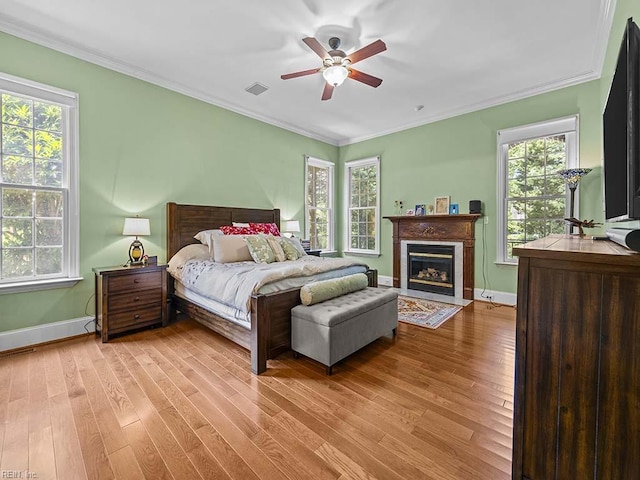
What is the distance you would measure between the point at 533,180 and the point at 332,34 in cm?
347

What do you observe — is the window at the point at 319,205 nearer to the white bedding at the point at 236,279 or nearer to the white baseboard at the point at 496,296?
the white bedding at the point at 236,279

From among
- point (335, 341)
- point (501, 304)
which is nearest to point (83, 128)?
point (335, 341)

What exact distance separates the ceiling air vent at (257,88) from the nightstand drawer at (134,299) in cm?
293

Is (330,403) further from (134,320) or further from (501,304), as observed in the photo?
(501,304)

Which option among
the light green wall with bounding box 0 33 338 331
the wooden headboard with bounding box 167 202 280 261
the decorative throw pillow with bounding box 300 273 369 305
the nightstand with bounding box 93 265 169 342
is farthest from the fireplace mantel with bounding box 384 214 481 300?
the nightstand with bounding box 93 265 169 342

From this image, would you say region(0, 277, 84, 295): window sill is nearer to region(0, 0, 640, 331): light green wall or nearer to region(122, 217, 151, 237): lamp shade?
region(0, 0, 640, 331): light green wall

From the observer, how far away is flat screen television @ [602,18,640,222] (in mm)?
1150

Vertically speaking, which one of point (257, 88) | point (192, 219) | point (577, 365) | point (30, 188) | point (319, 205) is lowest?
point (577, 365)

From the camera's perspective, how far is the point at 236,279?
2.67m

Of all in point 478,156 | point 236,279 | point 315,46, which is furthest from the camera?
point 478,156

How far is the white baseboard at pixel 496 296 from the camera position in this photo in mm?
4289

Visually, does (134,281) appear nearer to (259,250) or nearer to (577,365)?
(259,250)

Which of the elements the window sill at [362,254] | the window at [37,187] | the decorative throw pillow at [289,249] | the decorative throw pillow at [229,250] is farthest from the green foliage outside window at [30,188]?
the window sill at [362,254]

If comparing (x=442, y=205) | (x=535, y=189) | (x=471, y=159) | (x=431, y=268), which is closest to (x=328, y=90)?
(x=471, y=159)
